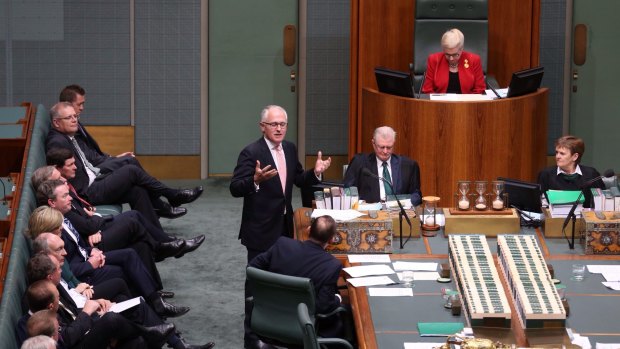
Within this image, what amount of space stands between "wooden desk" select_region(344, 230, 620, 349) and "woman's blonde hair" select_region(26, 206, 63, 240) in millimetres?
1602

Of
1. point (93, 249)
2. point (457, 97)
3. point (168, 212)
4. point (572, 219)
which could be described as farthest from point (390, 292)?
point (168, 212)

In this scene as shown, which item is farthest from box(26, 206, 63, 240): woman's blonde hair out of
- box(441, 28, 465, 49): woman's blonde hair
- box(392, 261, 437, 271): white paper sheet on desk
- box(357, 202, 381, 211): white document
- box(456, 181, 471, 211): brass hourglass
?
box(441, 28, 465, 49): woman's blonde hair

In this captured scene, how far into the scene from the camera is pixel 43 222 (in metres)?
6.60

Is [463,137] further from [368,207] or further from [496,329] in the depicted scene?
[496,329]

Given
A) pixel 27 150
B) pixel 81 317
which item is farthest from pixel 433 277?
pixel 27 150

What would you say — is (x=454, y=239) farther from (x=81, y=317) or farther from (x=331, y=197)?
(x=81, y=317)

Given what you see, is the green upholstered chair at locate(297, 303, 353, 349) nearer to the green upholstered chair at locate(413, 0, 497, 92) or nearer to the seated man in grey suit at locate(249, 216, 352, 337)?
the seated man in grey suit at locate(249, 216, 352, 337)

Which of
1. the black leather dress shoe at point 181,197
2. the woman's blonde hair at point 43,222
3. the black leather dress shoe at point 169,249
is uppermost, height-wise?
the woman's blonde hair at point 43,222

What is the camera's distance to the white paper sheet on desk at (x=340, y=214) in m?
6.87

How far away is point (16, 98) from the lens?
1091cm

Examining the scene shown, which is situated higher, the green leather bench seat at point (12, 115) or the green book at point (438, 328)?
the green leather bench seat at point (12, 115)

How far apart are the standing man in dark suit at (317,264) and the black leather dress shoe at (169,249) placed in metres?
1.71

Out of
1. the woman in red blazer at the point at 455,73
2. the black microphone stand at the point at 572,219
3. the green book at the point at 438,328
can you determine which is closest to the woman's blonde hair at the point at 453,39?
the woman in red blazer at the point at 455,73

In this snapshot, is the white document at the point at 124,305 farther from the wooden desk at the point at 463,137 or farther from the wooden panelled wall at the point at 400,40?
the wooden panelled wall at the point at 400,40
